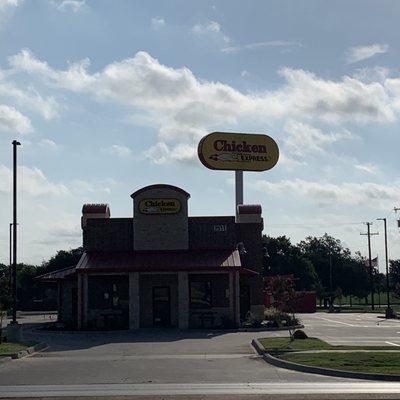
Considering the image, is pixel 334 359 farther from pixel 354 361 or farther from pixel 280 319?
pixel 280 319

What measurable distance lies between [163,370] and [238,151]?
36.2 m

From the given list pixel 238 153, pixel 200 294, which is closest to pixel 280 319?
pixel 200 294

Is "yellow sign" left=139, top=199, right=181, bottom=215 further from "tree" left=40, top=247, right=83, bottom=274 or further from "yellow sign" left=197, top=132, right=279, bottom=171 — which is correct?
"tree" left=40, top=247, right=83, bottom=274

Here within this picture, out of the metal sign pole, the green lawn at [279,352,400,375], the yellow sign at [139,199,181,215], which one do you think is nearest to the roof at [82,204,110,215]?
the yellow sign at [139,199,181,215]

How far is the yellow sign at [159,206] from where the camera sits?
134ft

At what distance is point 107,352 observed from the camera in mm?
25750

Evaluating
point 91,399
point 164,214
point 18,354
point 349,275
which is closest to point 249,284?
point 164,214

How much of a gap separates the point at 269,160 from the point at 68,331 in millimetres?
24177

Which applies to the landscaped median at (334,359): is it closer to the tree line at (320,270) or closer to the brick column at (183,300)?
the brick column at (183,300)

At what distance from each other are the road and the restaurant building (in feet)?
21.3

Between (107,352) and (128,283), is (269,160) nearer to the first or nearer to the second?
(128,283)

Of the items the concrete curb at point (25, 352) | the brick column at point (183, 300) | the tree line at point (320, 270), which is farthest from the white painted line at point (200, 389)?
the tree line at point (320, 270)

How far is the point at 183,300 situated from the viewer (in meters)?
38.1

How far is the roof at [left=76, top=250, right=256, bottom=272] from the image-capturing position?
125 feet
